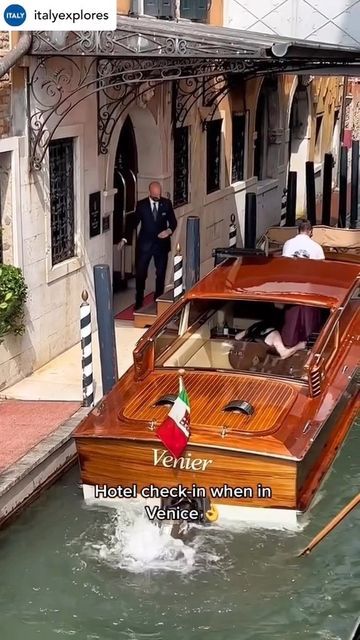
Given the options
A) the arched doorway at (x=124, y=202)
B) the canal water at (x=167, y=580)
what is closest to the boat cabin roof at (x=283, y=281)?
the canal water at (x=167, y=580)

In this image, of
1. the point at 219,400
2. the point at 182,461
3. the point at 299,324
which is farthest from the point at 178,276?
the point at 182,461

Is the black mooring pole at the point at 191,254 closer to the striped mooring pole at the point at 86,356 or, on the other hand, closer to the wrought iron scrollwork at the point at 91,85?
the wrought iron scrollwork at the point at 91,85

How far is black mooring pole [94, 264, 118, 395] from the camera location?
26.9 ft

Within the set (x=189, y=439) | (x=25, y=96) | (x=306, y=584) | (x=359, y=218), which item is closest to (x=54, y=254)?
(x=25, y=96)

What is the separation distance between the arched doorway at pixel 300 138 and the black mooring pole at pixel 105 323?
42.0 ft

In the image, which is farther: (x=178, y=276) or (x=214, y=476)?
(x=178, y=276)

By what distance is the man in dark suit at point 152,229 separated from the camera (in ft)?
37.2

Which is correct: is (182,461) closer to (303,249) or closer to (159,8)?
(303,249)

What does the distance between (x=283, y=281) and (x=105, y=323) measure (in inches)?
61.0

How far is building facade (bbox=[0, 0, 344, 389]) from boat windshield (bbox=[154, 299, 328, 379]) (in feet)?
6.00

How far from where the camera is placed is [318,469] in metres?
6.78

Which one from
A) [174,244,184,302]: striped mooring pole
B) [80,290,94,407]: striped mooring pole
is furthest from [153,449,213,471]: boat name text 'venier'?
[174,244,184,302]: striped mooring pole

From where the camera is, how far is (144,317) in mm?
10922

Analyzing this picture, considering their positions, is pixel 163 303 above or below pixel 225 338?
below
